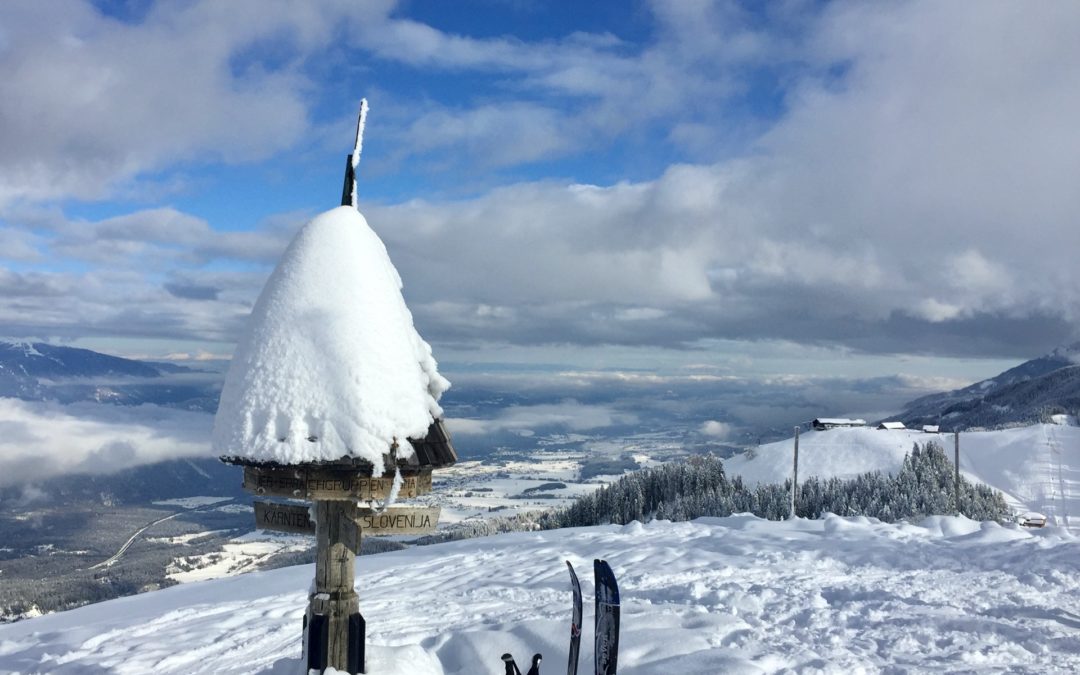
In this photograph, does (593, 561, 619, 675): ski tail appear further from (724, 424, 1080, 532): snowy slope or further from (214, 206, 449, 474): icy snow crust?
(724, 424, 1080, 532): snowy slope

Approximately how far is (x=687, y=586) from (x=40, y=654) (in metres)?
11.3

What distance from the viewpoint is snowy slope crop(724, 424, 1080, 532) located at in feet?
197

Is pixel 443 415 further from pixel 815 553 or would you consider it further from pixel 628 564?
pixel 815 553

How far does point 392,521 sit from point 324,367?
1817mm

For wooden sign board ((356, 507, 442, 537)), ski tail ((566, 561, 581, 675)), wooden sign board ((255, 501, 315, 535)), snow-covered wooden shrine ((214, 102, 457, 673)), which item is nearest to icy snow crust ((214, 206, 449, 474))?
snow-covered wooden shrine ((214, 102, 457, 673))

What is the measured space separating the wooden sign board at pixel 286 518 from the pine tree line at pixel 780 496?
97.4 feet

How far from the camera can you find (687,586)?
12.7 meters

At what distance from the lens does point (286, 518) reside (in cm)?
754

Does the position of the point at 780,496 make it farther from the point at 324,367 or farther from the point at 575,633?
the point at 324,367

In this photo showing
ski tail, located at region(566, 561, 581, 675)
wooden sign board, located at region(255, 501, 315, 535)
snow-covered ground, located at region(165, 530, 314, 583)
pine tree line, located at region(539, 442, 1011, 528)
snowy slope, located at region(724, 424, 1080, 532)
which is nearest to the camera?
ski tail, located at region(566, 561, 581, 675)

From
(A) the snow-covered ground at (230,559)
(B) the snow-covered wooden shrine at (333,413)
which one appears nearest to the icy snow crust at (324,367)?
(B) the snow-covered wooden shrine at (333,413)

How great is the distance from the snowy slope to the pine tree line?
757 cm

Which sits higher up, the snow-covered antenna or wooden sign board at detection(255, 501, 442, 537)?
the snow-covered antenna

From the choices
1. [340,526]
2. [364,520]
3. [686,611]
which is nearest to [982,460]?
[686,611]
